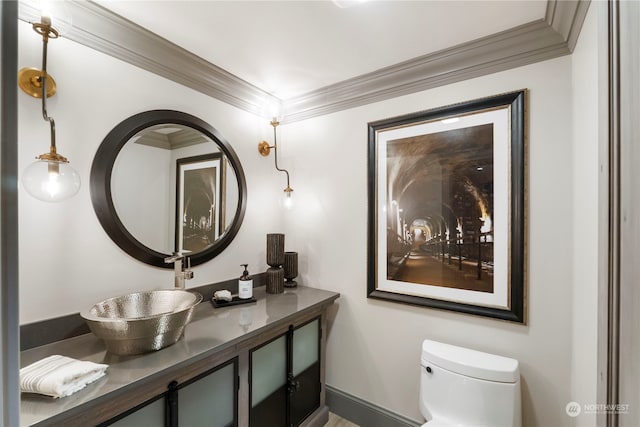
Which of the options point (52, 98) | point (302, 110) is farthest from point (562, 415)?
point (52, 98)

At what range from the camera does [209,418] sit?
4.17 feet

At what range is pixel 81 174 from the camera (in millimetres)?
1313

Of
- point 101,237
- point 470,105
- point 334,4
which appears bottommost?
point 101,237

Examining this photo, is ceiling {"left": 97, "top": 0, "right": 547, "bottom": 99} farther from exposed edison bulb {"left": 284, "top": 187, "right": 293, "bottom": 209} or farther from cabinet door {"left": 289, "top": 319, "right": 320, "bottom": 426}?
cabinet door {"left": 289, "top": 319, "right": 320, "bottom": 426}

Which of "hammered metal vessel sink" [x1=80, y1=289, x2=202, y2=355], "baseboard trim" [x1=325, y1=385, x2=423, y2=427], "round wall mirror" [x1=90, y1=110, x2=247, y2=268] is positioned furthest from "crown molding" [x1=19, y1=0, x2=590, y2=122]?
"baseboard trim" [x1=325, y1=385, x2=423, y2=427]

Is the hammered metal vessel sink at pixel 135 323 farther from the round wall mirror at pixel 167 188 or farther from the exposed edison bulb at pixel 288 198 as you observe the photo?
the exposed edison bulb at pixel 288 198

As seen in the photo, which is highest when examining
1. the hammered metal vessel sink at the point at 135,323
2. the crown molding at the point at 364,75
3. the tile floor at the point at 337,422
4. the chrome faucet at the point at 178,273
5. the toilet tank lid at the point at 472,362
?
the crown molding at the point at 364,75

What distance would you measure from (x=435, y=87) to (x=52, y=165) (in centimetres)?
202

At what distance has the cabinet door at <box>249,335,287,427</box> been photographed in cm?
149

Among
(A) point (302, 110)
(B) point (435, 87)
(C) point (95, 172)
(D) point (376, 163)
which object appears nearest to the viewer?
(C) point (95, 172)

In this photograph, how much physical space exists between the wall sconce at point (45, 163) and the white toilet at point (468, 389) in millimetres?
1978

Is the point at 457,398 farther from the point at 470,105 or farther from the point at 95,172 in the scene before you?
the point at 95,172

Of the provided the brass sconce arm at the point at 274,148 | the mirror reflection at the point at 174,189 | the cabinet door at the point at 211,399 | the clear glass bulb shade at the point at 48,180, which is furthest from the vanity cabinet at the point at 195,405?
the brass sconce arm at the point at 274,148

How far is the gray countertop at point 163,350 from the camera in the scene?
83 centimetres
